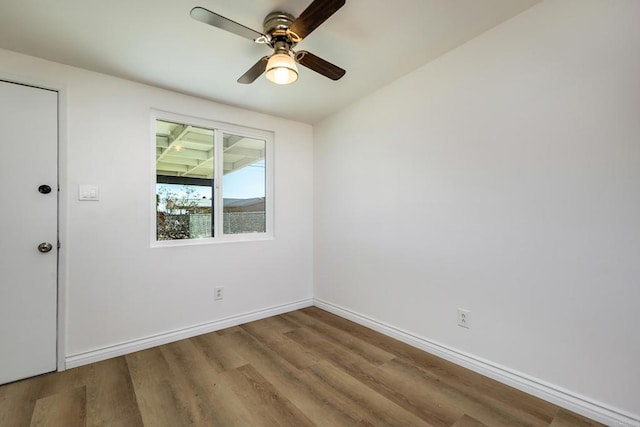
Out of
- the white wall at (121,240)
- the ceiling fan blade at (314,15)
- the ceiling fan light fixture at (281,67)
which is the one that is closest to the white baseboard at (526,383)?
the white wall at (121,240)

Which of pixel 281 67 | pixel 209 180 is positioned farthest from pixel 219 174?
pixel 281 67

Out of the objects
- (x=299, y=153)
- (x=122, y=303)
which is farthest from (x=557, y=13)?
(x=122, y=303)

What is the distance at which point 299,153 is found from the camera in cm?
353

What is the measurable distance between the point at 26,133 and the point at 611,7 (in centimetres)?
372

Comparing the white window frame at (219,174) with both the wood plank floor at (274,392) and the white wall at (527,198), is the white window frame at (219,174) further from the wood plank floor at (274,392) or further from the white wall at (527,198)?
the white wall at (527,198)

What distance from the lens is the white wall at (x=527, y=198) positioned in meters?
1.47

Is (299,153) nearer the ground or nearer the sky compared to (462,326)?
nearer the sky

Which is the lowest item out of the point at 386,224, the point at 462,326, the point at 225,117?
the point at 462,326

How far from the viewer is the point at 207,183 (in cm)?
292

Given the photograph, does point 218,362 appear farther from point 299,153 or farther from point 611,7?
point 611,7

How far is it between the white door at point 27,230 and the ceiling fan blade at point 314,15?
197 centimetres

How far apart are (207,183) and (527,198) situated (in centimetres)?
273

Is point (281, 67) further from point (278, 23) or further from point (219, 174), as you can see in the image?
point (219, 174)

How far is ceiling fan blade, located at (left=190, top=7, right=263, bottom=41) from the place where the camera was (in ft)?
4.50
